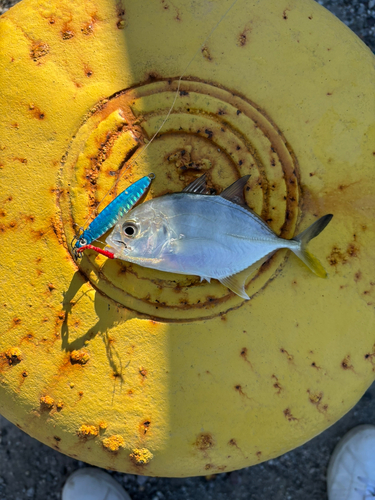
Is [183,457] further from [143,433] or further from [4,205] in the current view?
[4,205]

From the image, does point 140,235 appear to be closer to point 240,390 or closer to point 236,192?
point 236,192

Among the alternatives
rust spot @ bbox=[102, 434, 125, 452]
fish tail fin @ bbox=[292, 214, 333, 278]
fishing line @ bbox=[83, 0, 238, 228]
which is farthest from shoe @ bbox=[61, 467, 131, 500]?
fish tail fin @ bbox=[292, 214, 333, 278]

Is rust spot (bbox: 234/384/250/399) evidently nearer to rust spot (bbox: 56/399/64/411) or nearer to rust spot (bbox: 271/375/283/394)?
rust spot (bbox: 271/375/283/394)

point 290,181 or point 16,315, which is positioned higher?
point 16,315

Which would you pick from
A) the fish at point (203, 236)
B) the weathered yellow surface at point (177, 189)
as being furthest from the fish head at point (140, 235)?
the weathered yellow surface at point (177, 189)

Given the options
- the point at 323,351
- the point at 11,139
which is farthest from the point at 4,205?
the point at 323,351

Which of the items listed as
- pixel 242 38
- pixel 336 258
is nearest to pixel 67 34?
pixel 242 38

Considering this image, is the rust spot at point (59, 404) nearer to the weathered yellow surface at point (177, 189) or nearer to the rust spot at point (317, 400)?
the weathered yellow surface at point (177, 189)
